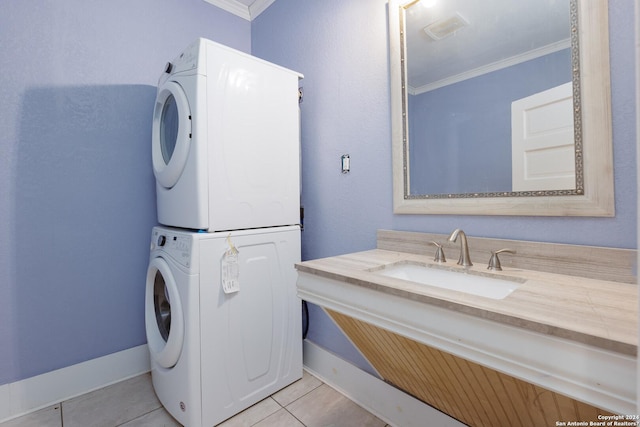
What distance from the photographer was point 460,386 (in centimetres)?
105

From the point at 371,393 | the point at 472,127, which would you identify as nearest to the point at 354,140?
the point at 472,127

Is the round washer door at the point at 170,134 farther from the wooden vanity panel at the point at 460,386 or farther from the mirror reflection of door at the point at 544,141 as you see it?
the mirror reflection of door at the point at 544,141

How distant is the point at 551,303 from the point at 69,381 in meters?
2.34

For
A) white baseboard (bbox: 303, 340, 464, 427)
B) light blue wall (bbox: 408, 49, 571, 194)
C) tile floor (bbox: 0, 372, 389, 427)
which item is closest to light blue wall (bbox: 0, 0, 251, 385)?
tile floor (bbox: 0, 372, 389, 427)

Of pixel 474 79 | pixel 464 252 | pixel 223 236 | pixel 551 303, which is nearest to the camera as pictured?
pixel 551 303

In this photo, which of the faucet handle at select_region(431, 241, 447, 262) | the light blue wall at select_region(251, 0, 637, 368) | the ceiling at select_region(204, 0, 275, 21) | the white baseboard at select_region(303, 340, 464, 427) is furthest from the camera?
the ceiling at select_region(204, 0, 275, 21)

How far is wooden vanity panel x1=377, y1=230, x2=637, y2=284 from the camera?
93 cm

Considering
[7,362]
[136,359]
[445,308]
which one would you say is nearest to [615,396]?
[445,308]

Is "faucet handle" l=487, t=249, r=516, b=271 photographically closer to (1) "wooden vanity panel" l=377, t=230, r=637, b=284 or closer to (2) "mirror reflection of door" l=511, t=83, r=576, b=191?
(1) "wooden vanity panel" l=377, t=230, r=637, b=284

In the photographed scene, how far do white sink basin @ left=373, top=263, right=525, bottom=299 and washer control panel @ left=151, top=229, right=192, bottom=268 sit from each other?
0.87m

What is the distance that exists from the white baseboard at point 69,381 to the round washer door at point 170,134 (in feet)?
3.85

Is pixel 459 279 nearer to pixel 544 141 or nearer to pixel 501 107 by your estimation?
pixel 544 141

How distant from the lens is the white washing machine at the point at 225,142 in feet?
4.66

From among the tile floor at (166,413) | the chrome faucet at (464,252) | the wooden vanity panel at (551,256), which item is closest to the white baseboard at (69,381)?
the tile floor at (166,413)
